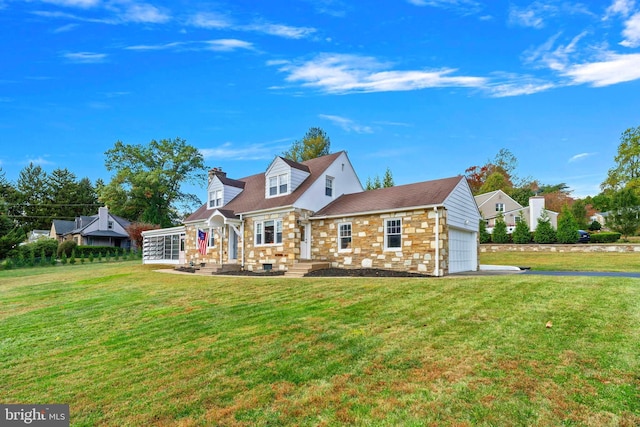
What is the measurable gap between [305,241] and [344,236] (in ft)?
7.50

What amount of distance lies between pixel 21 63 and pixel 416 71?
59.6 ft

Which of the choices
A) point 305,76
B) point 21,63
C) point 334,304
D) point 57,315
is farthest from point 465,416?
point 21,63

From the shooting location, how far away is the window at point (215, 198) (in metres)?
23.3

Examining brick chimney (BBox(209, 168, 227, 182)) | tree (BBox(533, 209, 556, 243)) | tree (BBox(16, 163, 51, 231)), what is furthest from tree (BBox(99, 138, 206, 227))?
tree (BBox(533, 209, 556, 243))

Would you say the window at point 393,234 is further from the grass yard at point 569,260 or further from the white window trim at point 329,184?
the grass yard at point 569,260

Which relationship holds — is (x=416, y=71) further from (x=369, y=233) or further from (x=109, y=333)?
(x=109, y=333)

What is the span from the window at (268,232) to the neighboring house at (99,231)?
3310 cm

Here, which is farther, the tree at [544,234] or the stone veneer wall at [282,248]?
the tree at [544,234]

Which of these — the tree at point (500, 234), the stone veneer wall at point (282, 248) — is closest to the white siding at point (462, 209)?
the stone veneer wall at point (282, 248)

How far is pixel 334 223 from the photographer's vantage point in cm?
1708

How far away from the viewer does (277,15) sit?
13148mm

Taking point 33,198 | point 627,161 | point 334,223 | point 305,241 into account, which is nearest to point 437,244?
point 334,223

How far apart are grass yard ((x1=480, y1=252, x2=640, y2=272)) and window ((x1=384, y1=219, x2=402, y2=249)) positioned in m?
7.87

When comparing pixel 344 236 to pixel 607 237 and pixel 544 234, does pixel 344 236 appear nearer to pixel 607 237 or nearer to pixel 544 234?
pixel 544 234
